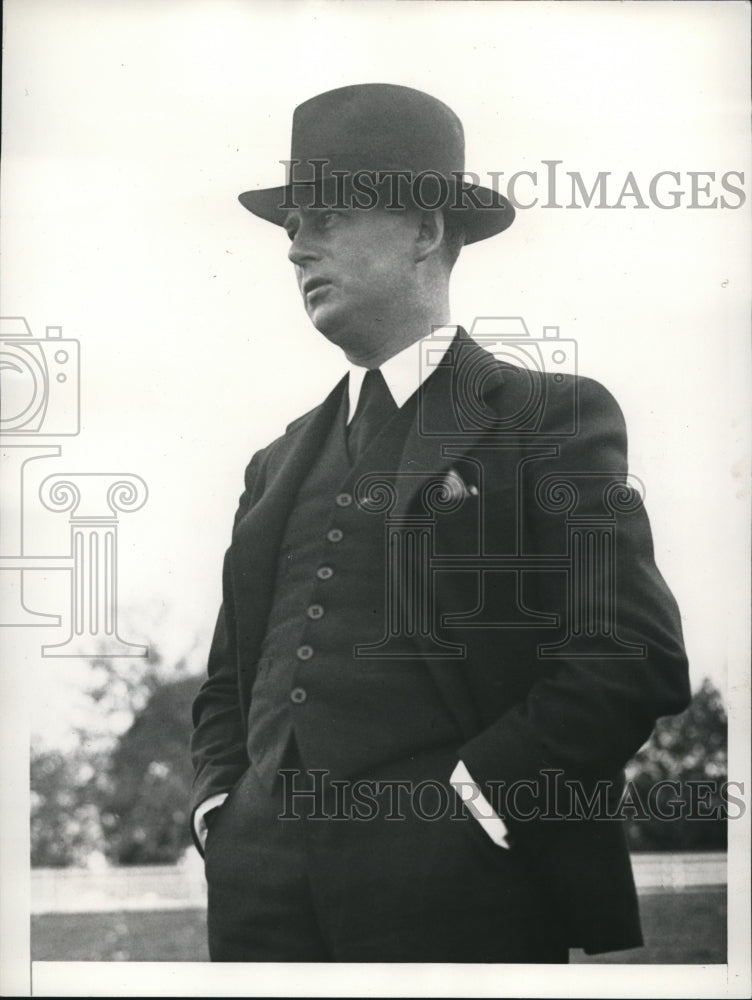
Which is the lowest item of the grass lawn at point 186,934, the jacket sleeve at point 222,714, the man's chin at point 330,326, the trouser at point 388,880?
the grass lawn at point 186,934

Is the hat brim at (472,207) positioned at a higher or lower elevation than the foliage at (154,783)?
higher

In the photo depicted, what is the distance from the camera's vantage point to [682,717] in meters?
2.67

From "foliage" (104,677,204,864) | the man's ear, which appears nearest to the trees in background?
"foliage" (104,677,204,864)

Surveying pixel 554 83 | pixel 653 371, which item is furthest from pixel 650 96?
pixel 653 371

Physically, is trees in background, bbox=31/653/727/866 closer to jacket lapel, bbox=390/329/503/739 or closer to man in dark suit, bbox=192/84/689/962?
man in dark suit, bbox=192/84/689/962

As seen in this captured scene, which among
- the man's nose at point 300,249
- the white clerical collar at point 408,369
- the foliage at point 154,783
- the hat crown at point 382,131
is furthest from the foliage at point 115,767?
the hat crown at point 382,131

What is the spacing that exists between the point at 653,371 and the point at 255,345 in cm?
84

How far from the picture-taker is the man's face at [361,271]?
8.96 feet

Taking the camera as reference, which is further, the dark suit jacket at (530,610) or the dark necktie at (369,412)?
the dark necktie at (369,412)

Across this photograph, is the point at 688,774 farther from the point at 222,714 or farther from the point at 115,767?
the point at 115,767

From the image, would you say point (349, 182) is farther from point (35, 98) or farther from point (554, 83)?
point (35, 98)

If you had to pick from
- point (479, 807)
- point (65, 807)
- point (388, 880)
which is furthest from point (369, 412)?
point (65, 807)

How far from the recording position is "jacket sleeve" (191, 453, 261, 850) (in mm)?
2711

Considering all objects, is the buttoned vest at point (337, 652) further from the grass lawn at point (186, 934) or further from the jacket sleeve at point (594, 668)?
the grass lawn at point (186, 934)
